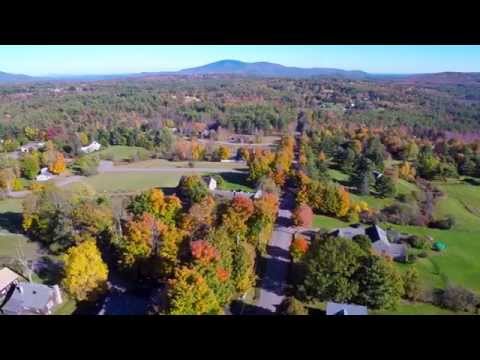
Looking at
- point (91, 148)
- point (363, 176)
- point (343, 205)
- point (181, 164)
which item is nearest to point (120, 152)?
point (91, 148)

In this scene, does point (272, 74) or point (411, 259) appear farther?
point (272, 74)

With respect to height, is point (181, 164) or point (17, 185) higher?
point (181, 164)

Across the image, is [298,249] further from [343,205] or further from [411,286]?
[343,205]

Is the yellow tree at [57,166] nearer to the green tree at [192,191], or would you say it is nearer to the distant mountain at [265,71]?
the green tree at [192,191]

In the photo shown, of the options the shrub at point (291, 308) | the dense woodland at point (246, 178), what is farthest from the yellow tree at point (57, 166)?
the shrub at point (291, 308)
